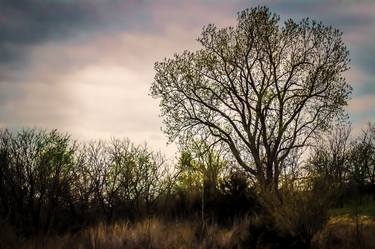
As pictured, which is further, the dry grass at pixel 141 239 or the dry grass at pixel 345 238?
the dry grass at pixel 345 238

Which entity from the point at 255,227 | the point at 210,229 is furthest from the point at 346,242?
the point at 210,229

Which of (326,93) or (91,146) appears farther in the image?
(91,146)

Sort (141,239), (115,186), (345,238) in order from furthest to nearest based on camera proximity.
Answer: (115,186)
(345,238)
(141,239)

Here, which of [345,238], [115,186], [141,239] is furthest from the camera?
[115,186]

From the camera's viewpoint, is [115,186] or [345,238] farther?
[115,186]

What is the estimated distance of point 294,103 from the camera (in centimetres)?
3130

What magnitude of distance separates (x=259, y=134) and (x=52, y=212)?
14079mm

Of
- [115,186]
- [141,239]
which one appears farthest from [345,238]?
[115,186]

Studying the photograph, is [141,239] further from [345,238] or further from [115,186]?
[115,186]

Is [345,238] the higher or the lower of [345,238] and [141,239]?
the lower

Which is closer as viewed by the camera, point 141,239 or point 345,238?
point 141,239

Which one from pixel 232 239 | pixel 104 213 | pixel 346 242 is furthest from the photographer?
pixel 104 213

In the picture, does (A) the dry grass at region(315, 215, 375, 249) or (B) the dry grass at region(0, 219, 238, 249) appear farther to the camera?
(A) the dry grass at region(315, 215, 375, 249)

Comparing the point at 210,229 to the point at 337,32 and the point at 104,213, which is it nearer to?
the point at 104,213
